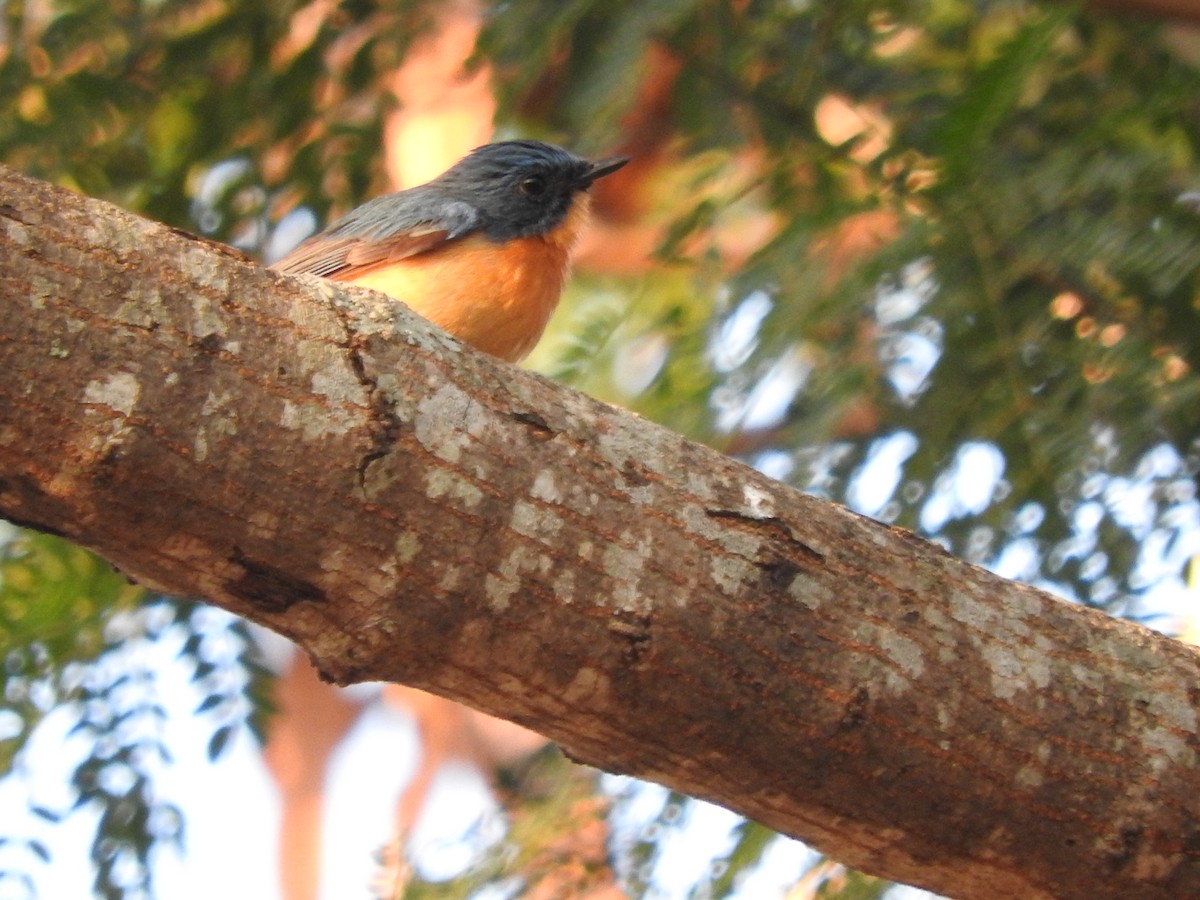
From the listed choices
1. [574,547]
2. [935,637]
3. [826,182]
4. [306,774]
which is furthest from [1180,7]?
[306,774]

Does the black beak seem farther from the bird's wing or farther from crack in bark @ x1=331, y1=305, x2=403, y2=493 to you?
crack in bark @ x1=331, y1=305, x2=403, y2=493

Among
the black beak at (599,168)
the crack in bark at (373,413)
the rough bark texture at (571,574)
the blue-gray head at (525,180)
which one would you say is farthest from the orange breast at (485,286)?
the crack in bark at (373,413)

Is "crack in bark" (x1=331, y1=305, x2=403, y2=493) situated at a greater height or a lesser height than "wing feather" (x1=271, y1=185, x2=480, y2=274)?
lesser

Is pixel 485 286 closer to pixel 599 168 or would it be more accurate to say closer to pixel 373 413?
pixel 599 168

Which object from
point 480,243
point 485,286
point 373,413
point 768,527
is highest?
point 480,243

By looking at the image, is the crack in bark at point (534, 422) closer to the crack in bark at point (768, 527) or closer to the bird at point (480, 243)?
the crack in bark at point (768, 527)

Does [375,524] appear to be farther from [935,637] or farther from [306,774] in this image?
[306,774]

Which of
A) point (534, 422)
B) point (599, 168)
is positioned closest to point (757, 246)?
point (599, 168)

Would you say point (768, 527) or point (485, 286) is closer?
point (768, 527)

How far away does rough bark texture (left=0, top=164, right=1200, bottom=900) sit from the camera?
2385 mm

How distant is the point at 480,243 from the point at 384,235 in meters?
0.35

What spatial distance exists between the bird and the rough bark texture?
1.93m

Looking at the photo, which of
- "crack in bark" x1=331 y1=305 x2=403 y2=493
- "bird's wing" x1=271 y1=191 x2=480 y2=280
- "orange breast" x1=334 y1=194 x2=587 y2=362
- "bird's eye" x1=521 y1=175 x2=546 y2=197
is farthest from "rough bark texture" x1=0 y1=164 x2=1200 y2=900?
"bird's eye" x1=521 y1=175 x2=546 y2=197

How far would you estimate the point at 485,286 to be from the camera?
478cm
